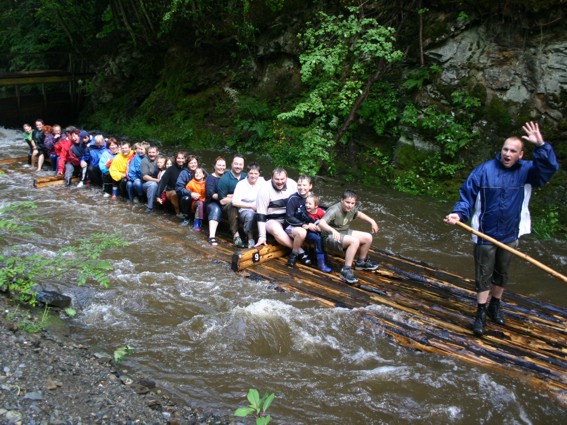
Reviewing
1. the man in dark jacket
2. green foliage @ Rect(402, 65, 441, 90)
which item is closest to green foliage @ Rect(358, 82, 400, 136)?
green foliage @ Rect(402, 65, 441, 90)

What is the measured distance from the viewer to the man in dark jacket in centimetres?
477

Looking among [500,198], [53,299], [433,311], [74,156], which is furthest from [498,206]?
[74,156]

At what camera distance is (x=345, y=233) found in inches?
254

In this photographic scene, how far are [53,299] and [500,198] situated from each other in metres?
4.88

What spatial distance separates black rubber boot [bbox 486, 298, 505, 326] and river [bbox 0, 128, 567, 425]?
258 millimetres

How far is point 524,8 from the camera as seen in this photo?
10.2m

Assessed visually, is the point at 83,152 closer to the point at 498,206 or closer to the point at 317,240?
the point at 317,240

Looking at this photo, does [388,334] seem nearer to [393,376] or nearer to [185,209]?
[393,376]

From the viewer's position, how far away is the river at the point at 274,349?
427 cm

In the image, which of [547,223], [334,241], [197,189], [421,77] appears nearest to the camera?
[334,241]

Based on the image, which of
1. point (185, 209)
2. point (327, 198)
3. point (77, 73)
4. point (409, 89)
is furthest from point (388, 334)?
point (77, 73)

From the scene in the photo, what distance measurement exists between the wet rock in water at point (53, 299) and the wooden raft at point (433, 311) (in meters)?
2.16

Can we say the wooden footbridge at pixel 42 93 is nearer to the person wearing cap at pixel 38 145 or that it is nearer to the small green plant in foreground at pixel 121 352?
the person wearing cap at pixel 38 145

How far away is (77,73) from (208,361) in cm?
1921
